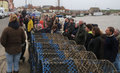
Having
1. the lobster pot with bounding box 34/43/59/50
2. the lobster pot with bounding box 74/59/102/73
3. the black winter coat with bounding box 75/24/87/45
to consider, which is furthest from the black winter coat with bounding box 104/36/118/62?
the black winter coat with bounding box 75/24/87/45

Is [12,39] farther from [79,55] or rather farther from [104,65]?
[104,65]

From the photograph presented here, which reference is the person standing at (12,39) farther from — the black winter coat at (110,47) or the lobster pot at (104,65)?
the black winter coat at (110,47)

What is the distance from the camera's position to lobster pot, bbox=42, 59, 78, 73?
104 inches

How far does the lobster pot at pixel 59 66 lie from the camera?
2.65 metres

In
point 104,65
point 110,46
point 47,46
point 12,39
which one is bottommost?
point 104,65

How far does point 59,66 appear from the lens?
2740mm

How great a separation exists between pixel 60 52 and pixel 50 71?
1.00m

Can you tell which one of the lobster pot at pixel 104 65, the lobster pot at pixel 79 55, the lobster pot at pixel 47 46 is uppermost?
the lobster pot at pixel 47 46

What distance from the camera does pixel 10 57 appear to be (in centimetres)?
353

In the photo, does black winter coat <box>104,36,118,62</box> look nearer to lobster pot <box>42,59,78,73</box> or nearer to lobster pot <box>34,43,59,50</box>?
lobster pot <box>42,59,78,73</box>

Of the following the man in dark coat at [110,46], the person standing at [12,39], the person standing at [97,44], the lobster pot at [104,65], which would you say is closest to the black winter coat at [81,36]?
the person standing at [97,44]

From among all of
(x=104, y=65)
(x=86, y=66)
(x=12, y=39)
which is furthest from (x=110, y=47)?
(x=12, y=39)

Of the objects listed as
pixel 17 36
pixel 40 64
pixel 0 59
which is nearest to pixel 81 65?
pixel 40 64

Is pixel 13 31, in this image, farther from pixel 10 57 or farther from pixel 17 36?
pixel 10 57
